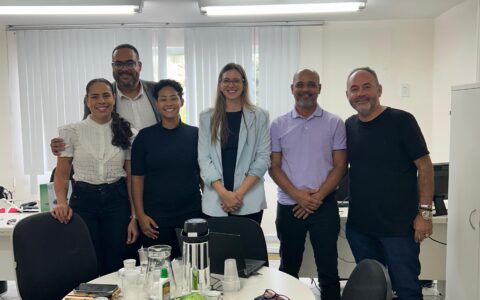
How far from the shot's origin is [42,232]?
207cm

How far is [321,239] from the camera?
2578mm

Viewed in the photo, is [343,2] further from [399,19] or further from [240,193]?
[240,193]

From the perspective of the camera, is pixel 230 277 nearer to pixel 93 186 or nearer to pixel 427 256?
pixel 93 186

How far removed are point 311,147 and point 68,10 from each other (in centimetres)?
282

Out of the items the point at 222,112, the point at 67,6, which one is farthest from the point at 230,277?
the point at 67,6

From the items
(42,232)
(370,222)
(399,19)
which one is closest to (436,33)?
(399,19)

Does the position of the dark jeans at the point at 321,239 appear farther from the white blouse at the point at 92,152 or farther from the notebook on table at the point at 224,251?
the white blouse at the point at 92,152

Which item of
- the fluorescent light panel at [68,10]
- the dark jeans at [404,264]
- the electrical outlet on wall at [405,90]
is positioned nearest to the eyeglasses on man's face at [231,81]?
the dark jeans at [404,264]

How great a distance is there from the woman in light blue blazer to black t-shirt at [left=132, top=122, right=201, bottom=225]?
0.26ft

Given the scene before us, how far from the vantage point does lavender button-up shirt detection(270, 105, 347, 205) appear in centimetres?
259

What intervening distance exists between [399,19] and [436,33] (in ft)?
1.40

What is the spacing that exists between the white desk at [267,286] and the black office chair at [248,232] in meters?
0.18

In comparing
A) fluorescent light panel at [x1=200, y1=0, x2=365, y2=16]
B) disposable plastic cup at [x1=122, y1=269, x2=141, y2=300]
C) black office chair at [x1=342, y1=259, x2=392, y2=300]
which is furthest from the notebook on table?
fluorescent light panel at [x1=200, y1=0, x2=365, y2=16]

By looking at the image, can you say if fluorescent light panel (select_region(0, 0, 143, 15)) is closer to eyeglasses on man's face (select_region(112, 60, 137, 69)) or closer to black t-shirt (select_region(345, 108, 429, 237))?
eyeglasses on man's face (select_region(112, 60, 137, 69))
